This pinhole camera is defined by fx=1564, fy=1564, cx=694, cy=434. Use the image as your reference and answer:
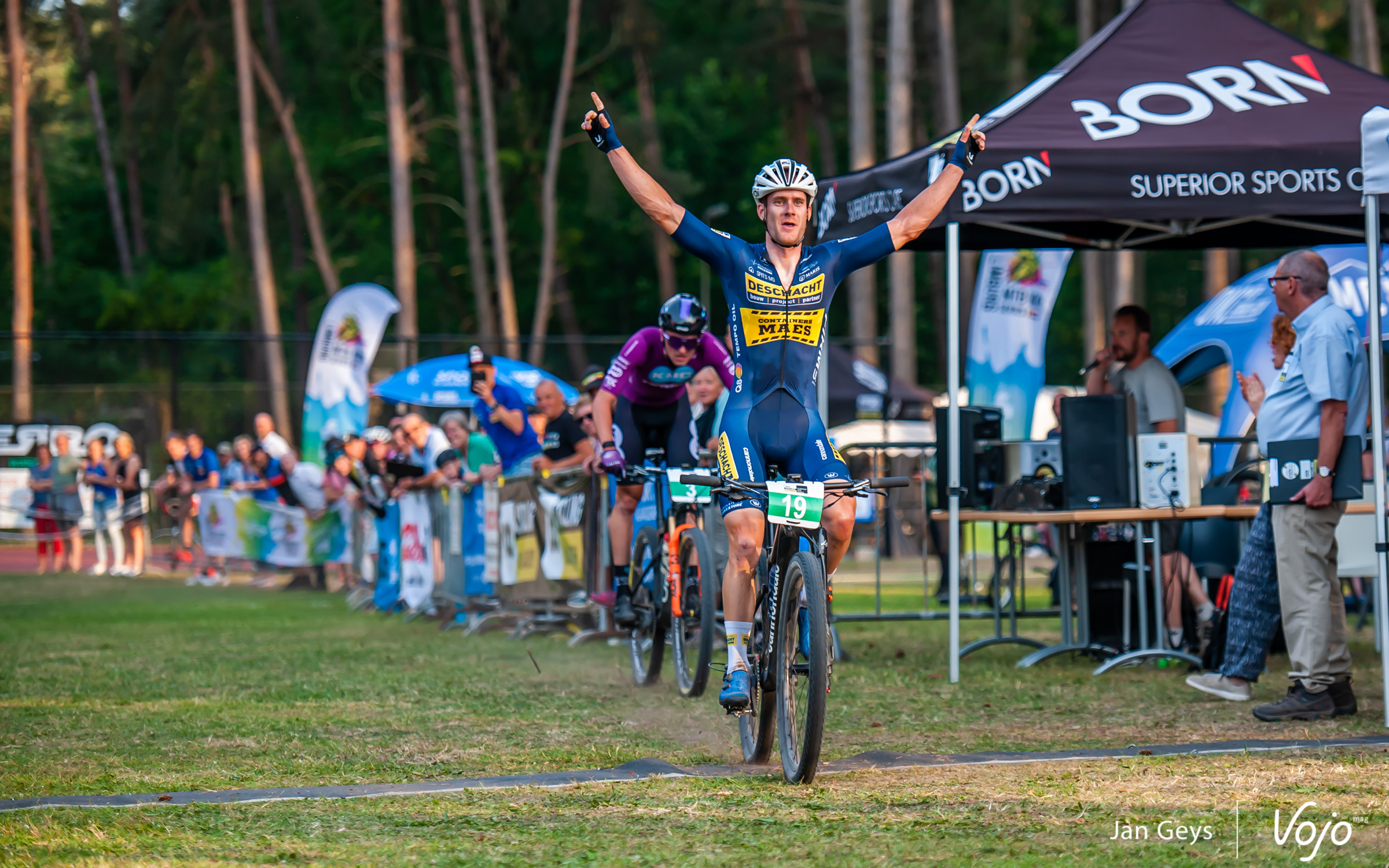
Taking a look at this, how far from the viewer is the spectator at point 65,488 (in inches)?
998

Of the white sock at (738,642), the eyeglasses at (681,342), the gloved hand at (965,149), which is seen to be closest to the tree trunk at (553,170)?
the eyeglasses at (681,342)

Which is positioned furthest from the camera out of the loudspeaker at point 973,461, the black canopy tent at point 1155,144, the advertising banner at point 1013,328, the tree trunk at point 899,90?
the tree trunk at point 899,90

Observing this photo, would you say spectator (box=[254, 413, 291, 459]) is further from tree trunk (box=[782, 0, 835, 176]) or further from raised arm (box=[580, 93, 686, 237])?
tree trunk (box=[782, 0, 835, 176])

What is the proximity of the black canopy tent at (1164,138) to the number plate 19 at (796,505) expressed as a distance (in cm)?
312

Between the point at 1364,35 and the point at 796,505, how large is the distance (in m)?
26.0

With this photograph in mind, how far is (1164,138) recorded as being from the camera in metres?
8.93

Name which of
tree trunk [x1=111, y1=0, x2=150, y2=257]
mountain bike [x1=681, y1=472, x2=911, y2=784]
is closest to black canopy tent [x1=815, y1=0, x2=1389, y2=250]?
mountain bike [x1=681, y1=472, x2=911, y2=784]

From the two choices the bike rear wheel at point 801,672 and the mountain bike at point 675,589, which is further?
the mountain bike at point 675,589

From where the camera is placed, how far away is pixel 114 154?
43562 mm

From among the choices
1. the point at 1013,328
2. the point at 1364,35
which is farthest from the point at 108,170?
the point at 1013,328

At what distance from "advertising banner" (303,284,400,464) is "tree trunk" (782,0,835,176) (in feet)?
56.3

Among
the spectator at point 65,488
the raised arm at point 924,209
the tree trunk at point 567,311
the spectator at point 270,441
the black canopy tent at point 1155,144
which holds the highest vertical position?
the tree trunk at point 567,311

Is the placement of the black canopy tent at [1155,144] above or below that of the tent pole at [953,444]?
above

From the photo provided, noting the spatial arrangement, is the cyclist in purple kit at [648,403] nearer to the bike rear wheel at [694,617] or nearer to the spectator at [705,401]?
the bike rear wheel at [694,617]
